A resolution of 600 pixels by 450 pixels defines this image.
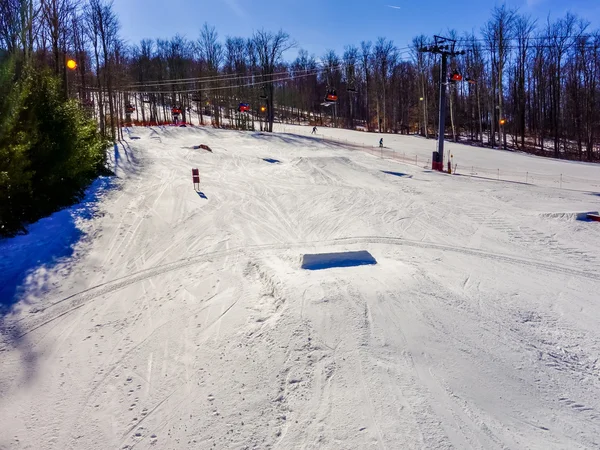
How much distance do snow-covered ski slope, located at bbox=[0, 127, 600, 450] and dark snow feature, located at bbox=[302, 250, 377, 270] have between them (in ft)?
1.07

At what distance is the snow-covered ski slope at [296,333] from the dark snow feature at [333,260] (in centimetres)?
33

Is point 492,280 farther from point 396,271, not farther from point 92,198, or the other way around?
point 92,198

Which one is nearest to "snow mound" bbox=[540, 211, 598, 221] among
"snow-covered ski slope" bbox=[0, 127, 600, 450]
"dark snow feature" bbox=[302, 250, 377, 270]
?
"snow-covered ski slope" bbox=[0, 127, 600, 450]

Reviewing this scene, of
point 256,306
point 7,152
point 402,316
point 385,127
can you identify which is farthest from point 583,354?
point 385,127

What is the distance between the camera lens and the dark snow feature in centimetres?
874

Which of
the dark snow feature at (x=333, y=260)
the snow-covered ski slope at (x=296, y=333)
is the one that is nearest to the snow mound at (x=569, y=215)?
the snow-covered ski slope at (x=296, y=333)

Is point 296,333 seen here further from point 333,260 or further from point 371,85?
point 371,85

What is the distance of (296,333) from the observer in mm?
6109

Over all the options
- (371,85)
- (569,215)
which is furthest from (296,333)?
(371,85)

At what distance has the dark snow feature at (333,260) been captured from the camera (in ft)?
28.7

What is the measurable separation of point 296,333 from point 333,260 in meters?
3.01

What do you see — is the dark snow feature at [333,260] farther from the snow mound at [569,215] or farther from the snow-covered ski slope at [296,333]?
the snow mound at [569,215]

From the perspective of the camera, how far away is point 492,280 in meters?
8.47

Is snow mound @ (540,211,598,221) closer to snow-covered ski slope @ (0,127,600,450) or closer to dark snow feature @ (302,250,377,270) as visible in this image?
snow-covered ski slope @ (0,127,600,450)
